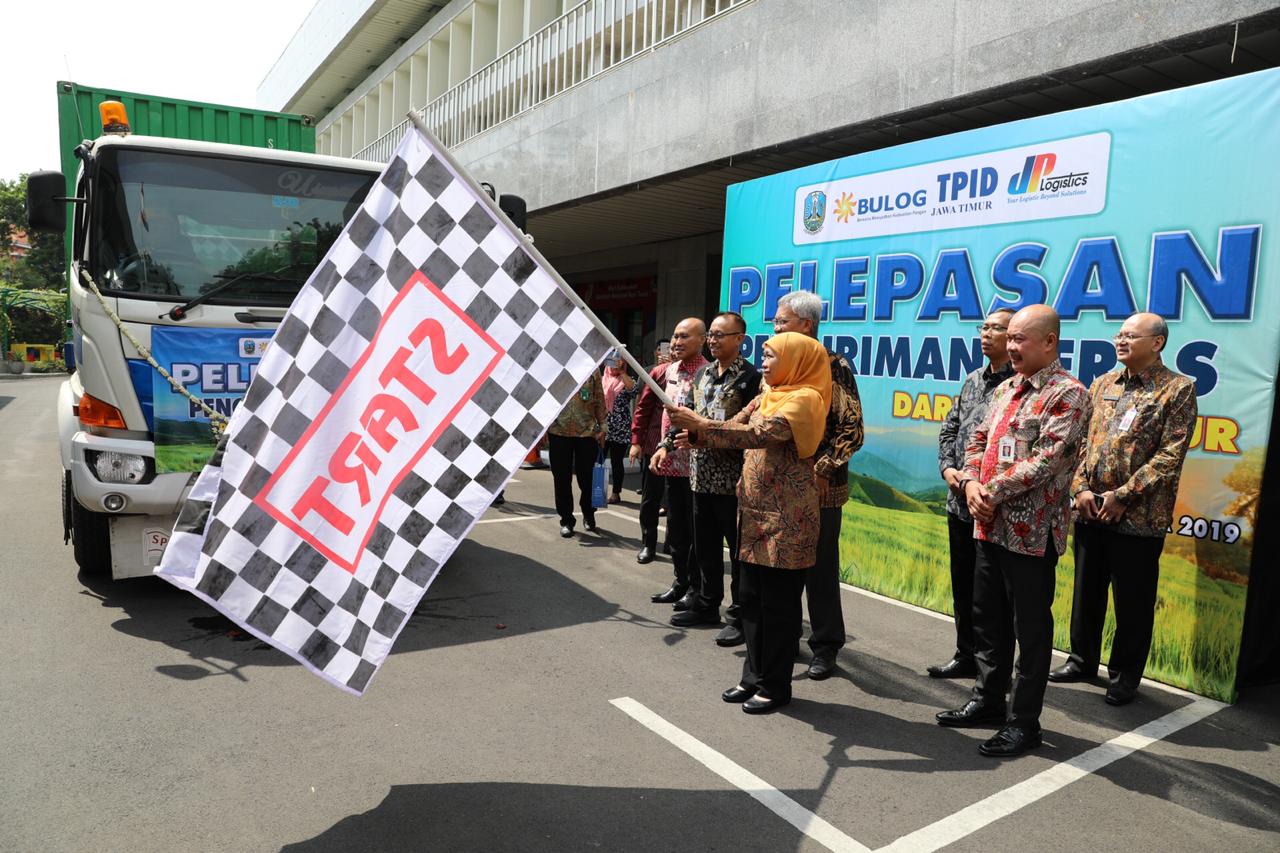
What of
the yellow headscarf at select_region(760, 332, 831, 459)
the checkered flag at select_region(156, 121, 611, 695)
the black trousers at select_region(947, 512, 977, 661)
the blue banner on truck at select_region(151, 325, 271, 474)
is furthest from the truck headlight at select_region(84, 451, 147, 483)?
the black trousers at select_region(947, 512, 977, 661)

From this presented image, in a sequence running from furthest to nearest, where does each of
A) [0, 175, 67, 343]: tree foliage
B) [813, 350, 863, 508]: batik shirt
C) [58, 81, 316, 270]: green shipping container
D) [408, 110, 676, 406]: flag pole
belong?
1. [0, 175, 67, 343]: tree foliage
2. [58, 81, 316, 270]: green shipping container
3. [813, 350, 863, 508]: batik shirt
4. [408, 110, 676, 406]: flag pole

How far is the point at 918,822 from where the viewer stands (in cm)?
322

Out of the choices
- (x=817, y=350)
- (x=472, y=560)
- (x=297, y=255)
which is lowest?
(x=472, y=560)

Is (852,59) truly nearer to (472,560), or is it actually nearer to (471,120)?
(472,560)

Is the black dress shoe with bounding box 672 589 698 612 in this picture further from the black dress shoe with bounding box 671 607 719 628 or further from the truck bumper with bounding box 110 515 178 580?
the truck bumper with bounding box 110 515 178 580

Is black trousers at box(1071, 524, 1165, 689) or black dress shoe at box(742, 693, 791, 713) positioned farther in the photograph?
black trousers at box(1071, 524, 1165, 689)

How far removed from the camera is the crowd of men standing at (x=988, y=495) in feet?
12.3

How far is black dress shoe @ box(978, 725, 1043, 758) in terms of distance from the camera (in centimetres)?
376

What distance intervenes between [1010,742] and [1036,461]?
127 cm

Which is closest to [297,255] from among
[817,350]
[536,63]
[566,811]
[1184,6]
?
[817,350]

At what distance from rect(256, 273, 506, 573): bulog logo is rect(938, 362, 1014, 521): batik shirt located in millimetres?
2892

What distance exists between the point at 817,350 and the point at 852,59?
465 centimetres

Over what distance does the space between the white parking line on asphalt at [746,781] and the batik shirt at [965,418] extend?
1.97 metres

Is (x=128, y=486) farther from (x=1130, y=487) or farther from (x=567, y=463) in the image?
(x=1130, y=487)
